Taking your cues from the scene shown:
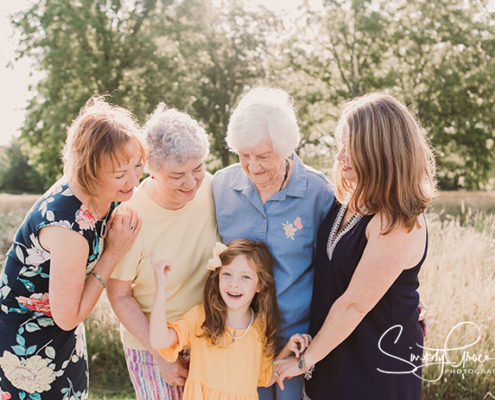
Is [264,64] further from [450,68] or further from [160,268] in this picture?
[160,268]

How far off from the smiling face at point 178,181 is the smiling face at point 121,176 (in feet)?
0.59

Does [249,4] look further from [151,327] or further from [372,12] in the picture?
[151,327]

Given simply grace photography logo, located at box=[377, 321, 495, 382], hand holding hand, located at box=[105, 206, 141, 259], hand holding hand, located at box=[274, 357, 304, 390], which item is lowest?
simply grace photography logo, located at box=[377, 321, 495, 382]

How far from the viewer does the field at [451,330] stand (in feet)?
12.2

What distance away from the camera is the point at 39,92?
16.2m

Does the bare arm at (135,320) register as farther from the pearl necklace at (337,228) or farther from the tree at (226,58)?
the tree at (226,58)

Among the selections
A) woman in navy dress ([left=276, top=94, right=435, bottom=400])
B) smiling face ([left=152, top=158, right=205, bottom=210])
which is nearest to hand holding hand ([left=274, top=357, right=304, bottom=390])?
woman in navy dress ([left=276, top=94, right=435, bottom=400])

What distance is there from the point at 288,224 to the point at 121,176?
0.95m

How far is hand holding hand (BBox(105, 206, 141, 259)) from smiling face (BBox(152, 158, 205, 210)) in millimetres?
229

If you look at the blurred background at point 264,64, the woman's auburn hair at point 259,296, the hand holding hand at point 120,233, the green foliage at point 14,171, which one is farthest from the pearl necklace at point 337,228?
the green foliage at point 14,171

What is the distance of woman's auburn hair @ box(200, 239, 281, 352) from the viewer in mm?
2463

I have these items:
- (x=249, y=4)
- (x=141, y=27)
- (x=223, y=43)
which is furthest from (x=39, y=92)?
(x=249, y=4)

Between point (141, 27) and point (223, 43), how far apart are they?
138 inches

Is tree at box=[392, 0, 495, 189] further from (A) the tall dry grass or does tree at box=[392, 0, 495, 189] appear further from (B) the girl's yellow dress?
(B) the girl's yellow dress
